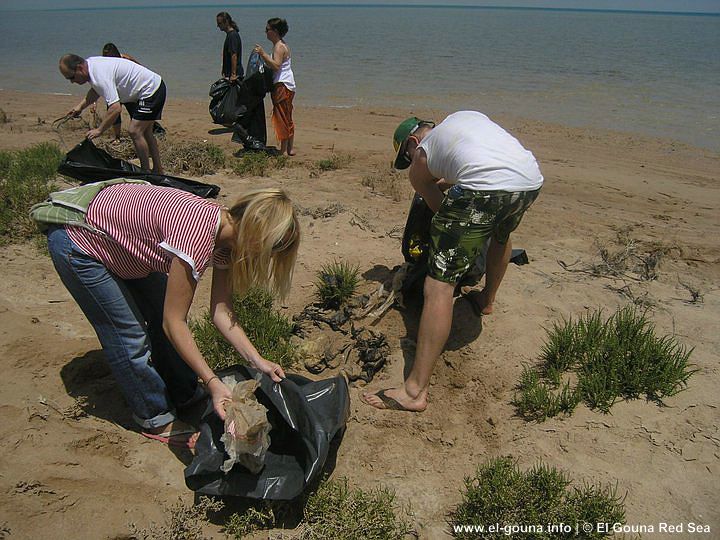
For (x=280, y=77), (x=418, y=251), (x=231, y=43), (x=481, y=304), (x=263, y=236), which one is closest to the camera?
(x=263, y=236)

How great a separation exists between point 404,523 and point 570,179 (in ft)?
21.2

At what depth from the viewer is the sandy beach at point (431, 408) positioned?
2510mm

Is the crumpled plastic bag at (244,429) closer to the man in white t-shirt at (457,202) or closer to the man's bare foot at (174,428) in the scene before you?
the man's bare foot at (174,428)

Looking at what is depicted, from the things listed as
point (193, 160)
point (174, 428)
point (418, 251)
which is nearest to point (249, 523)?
point (174, 428)

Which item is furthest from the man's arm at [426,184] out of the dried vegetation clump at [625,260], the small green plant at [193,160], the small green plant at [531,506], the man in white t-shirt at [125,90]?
the small green plant at [193,160]

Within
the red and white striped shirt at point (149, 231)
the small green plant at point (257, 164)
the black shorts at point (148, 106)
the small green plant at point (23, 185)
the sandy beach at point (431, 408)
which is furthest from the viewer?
the small green plant at point (257, 164)

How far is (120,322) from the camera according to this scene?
103 inches

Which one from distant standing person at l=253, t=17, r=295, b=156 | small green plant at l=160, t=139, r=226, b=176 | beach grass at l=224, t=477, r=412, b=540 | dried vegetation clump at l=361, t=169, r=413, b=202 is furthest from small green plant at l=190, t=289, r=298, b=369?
Answer: distant standing person at l=253, t=17, r=295, b=156

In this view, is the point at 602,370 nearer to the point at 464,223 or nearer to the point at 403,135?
the point at 464,223

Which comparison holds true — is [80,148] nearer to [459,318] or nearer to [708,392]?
[459,318]

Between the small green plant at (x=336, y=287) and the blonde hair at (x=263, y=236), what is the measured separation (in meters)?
1.68

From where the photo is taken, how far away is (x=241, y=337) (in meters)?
2.73

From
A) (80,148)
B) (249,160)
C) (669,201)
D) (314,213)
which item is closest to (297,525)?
(80,148)

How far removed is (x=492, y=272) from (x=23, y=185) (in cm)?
479
